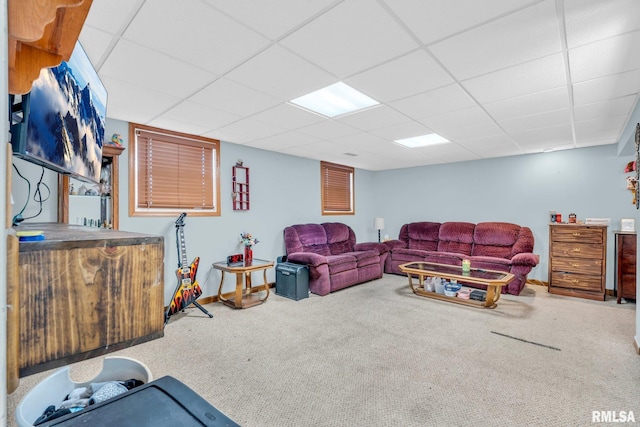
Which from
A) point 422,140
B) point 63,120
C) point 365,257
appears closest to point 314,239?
point 365,257

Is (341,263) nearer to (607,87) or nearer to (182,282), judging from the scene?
(182,282)

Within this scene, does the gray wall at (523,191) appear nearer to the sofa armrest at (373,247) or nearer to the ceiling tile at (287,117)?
the sofa armrest at (373,247)

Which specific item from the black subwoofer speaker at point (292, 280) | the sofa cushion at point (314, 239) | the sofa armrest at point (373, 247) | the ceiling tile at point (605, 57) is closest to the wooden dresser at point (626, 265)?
the ceiling tile at point (605, 57)

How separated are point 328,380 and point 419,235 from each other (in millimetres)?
4379

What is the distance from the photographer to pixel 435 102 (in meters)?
2.73

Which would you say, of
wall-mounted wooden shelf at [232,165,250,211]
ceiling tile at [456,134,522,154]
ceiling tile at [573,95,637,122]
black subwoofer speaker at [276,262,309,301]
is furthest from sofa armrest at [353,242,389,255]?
ceiling tile at [573,95,637,122]

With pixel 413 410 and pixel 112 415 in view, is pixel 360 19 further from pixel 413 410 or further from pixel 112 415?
pixel 413 410

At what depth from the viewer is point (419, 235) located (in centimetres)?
599

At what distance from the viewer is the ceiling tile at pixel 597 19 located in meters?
1.48

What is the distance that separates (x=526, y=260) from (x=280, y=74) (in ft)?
14.0

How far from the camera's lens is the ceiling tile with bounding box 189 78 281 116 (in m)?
2.41

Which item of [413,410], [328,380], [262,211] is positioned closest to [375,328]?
[328,380]

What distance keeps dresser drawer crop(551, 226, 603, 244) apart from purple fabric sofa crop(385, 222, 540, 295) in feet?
1.19

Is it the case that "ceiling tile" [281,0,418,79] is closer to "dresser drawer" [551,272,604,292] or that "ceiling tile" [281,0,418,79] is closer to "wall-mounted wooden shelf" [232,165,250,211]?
"wall-mounted wooden shelf" [232,165,250,211]
